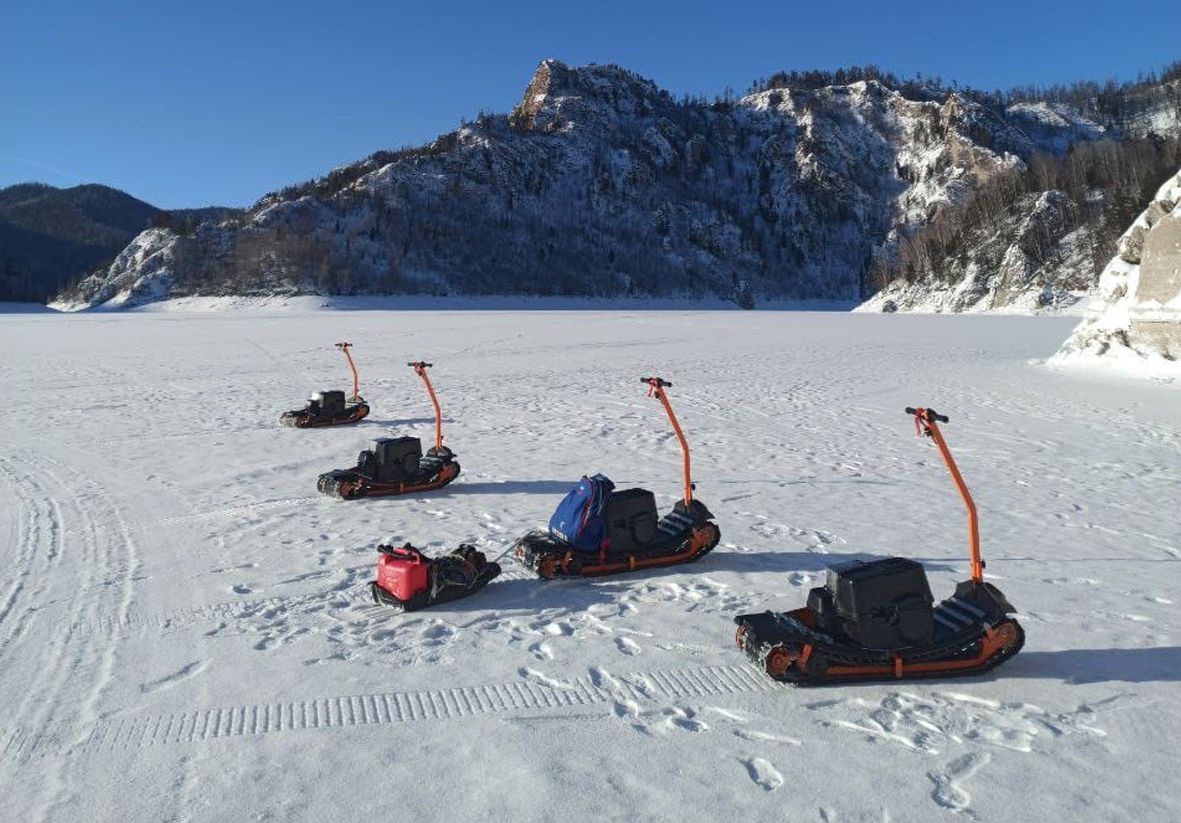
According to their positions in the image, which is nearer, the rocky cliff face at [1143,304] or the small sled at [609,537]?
the small sled at [609,537]

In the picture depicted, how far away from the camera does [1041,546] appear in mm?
7922

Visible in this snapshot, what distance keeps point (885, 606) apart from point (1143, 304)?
23030mm

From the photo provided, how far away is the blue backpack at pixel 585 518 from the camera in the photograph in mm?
7000

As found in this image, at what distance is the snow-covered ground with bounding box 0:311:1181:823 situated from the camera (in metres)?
3.94

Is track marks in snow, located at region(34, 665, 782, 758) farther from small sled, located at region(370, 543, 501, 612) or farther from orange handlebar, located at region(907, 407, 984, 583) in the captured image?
orange handlebar, located at region(907, 407, 984, 583)

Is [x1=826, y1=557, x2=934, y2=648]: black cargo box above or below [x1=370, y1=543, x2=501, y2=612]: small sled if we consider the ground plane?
above

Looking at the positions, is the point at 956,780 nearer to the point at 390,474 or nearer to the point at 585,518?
the point at 585,518

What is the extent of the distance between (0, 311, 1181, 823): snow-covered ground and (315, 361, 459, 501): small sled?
0.29 meters

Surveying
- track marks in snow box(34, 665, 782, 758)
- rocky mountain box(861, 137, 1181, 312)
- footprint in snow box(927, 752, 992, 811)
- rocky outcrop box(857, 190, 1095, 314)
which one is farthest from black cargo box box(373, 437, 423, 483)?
rocky mountain box(861, 137, 1181, 312)

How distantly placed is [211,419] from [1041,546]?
14.7 meters

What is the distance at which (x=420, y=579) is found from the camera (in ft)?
20.5

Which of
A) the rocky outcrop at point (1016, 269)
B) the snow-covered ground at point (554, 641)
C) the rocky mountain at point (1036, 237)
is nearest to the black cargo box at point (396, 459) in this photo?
the snow-covered ground at point (554, 641)

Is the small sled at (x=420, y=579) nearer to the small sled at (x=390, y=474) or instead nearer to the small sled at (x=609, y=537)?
the small sled at (x=609, y=537)

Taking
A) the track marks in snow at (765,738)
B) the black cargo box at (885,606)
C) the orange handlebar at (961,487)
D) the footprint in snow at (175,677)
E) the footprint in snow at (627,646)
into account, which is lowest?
the footprint in snow at (627,646)
